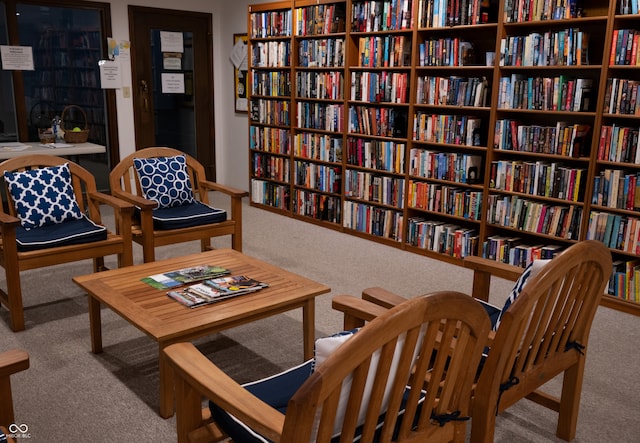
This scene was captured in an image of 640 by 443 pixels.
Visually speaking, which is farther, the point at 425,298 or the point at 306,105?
the point at 306,105

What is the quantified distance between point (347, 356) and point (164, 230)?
284cm

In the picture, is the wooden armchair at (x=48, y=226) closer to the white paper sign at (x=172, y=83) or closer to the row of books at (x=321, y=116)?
the row of books at (x=321, y=116)

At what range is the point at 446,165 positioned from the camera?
Answer: 4.55 m

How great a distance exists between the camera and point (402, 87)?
4746 millimetres

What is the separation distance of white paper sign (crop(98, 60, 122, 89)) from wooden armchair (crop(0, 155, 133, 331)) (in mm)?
2586

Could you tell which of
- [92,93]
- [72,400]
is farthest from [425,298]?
[92,93]

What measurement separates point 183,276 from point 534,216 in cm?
241

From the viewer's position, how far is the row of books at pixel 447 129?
441 cm

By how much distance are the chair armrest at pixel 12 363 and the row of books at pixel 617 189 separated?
3298 mm

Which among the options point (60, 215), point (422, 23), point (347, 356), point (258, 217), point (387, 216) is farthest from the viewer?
point (258, 217)

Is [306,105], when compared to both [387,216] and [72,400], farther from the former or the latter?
[72,400]

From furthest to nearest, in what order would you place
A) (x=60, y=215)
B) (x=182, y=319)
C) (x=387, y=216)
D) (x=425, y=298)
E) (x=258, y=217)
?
Answer: (x=258, y=217)
(x=387, y=216)
(x=60, y=215)
(x=182, y=319)
(x=425, y=298)

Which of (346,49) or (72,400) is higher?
(346,49)

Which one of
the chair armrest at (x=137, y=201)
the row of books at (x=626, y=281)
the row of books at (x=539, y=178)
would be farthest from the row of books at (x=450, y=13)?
the chair armrest at (x=137, y=201)
